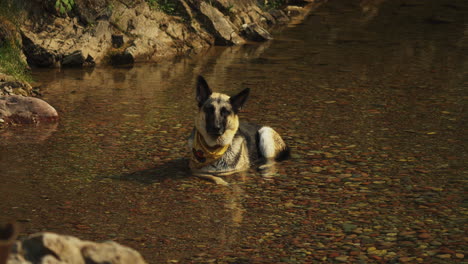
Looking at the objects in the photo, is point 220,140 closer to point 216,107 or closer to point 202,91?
point 216,107

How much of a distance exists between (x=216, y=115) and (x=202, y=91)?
0.54 meters

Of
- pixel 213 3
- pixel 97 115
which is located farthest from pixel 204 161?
pixel 213 3

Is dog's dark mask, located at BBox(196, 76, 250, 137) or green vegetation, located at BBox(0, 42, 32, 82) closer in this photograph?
dog's dark mask, located at BBox(196, 76, 250, 137)

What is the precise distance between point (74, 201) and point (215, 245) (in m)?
2.55

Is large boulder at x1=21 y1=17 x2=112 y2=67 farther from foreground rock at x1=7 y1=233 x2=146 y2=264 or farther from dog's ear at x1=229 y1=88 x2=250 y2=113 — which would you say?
foreground rock at x1=7 y1=233 x2=146 y2=264

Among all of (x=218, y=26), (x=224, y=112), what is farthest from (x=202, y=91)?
(x=218, y=26)

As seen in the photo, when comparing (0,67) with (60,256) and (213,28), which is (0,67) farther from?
(60,256)

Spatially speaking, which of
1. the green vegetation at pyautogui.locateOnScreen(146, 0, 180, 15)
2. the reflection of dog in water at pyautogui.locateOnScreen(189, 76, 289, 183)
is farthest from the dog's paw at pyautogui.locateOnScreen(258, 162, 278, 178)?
the green vegetation at pyautogui.locateOnScreen(146, 0, 180, 15)

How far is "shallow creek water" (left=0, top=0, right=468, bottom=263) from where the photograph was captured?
327 inches

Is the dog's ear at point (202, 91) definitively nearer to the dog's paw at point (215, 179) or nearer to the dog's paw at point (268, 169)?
the dog's paw at point (215, 179)

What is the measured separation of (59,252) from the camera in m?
4.75

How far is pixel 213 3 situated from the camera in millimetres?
26062

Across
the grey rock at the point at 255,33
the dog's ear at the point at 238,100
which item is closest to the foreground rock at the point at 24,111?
the dog's ear at the point at 238,100

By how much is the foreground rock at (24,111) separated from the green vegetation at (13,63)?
2.69 metres
